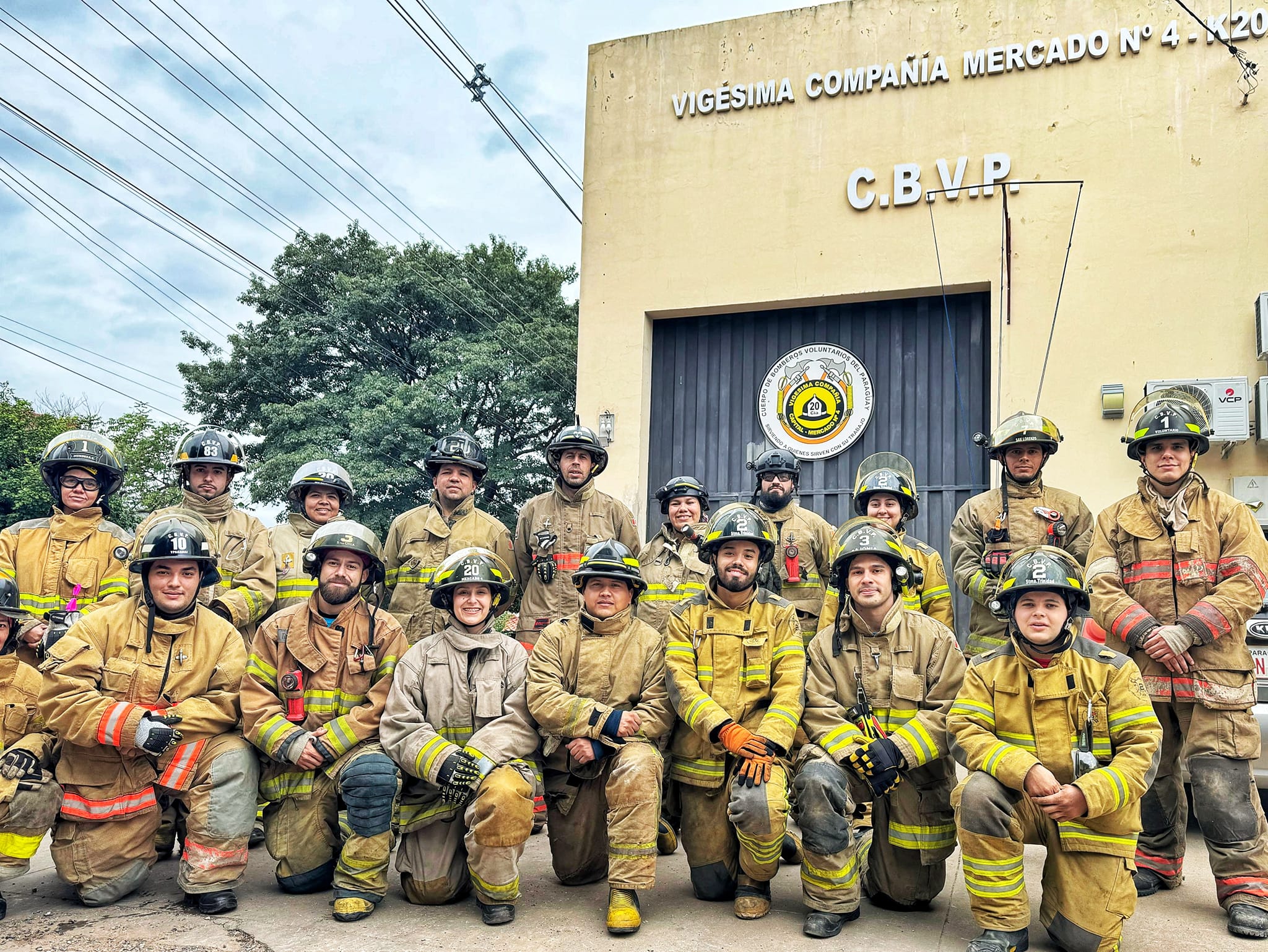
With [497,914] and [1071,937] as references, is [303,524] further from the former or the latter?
[1071,937]

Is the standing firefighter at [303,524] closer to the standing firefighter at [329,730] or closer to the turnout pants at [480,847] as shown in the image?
the standing firefighter at [329,730]

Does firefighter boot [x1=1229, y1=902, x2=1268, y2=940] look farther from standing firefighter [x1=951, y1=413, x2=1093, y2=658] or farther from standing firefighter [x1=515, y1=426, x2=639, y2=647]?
standing firefighter [x1=515, y1=426, x2=639, y2=647]

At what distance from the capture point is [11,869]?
459cm

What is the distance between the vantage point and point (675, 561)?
678 cm

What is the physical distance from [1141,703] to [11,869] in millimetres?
5069

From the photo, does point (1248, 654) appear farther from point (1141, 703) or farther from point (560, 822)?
point (560, 822)

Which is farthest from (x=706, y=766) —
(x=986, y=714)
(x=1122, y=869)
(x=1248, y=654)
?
(x=1248, y=654)

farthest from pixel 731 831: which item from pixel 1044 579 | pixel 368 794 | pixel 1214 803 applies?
pixel 1214 803

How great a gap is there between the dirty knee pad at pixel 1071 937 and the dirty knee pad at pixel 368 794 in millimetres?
2943

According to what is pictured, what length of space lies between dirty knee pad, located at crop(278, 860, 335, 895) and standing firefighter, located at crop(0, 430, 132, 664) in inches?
79.1

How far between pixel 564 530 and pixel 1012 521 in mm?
2974

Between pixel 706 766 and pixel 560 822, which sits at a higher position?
pixel 706 766

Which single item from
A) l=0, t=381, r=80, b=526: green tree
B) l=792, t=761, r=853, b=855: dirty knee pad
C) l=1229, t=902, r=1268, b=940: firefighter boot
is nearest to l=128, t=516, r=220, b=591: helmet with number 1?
l=792, t=761, r=853, b=855: dirty knee pad

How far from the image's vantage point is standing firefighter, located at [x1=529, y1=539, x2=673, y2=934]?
4.49 metres
